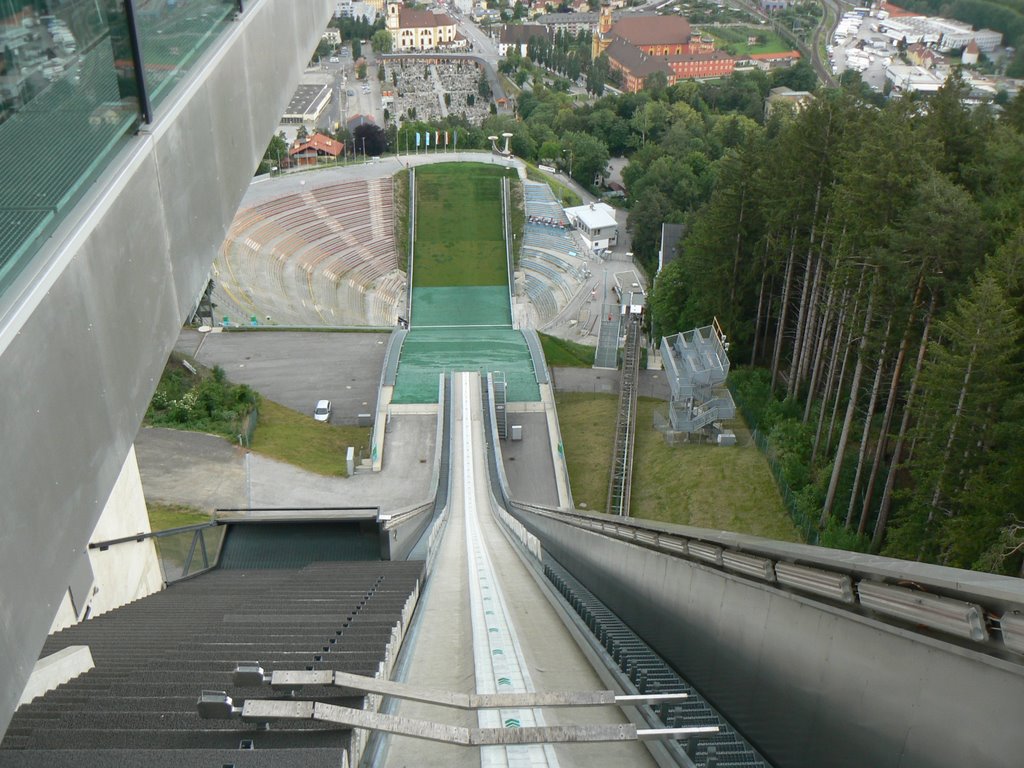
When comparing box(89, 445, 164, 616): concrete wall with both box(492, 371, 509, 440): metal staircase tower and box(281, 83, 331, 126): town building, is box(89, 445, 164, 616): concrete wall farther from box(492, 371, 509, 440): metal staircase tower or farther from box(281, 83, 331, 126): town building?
box(281, 83, 331, 126): town building

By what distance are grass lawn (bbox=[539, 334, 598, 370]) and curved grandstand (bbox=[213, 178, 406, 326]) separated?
9.01 m

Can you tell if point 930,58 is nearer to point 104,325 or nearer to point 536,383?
point 536,383

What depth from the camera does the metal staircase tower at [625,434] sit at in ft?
65.3

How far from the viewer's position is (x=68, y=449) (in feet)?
8.86

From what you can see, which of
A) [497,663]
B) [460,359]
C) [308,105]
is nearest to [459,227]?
[460,359]

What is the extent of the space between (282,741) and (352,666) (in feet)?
3.04

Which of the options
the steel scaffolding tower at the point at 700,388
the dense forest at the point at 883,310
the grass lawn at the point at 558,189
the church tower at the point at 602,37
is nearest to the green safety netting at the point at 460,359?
the steel scaffolding tower at the point at 700,388

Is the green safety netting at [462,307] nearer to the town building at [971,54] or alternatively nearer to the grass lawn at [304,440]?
the grass lawn at [304,440]

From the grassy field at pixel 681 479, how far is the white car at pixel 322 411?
23.7 ft

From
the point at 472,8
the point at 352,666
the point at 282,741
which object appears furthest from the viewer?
the point at 472,8

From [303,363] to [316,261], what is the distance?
12.7 metres

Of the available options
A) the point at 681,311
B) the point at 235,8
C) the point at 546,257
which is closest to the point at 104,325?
the point at 235,8

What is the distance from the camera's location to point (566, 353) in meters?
29.7

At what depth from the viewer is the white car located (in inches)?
953
